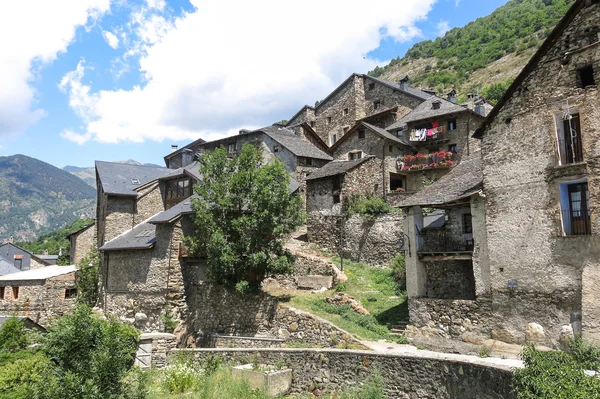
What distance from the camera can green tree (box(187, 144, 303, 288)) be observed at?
22562mm

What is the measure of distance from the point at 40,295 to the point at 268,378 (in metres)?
28.2

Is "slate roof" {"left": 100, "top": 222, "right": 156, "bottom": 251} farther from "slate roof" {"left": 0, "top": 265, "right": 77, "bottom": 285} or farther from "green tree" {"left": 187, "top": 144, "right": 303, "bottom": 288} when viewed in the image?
"slate roof" {"left": 0, "top": 265, "right": 77, "bottom": 285}

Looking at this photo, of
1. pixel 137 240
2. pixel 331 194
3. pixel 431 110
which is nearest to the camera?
pixel 137 240

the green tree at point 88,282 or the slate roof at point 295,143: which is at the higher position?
the slate roof at point 295,143

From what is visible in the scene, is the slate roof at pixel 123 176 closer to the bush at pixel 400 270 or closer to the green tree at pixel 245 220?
the green tree at pixel 245 220

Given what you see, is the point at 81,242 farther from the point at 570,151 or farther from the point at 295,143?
the point at 570,151

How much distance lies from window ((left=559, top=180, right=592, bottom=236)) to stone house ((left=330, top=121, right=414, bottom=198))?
18818 mm

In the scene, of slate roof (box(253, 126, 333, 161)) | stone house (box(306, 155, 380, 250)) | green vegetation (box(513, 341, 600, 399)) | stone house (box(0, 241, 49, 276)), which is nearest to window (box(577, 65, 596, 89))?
green vegetation (box(513, 341, 600, 399))

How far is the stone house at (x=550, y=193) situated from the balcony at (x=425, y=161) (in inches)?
729

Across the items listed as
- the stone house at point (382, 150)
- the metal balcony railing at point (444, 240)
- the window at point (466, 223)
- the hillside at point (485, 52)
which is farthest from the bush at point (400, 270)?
the hillside at point (485, 52)

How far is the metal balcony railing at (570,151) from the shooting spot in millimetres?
15180

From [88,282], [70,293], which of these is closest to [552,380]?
[88,282]

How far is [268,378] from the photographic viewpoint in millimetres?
14164

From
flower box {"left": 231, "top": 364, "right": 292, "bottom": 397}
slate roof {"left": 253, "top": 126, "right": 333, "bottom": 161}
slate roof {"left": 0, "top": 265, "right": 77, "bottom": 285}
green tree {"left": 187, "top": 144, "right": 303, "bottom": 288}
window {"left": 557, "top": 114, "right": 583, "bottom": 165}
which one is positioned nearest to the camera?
flower box {"left": 231, "top": 364, "right": 292, "bottom": 397}
